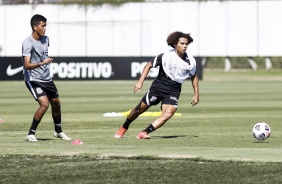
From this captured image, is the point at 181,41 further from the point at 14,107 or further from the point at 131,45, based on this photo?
the point at 131,45

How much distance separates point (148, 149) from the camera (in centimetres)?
1388

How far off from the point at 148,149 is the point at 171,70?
2.57 meters

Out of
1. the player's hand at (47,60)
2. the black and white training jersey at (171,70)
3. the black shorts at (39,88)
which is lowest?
the black shorts at (39,88)

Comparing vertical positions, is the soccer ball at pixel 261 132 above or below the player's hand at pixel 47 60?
below

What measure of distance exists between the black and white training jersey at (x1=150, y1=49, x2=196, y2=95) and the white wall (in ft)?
155

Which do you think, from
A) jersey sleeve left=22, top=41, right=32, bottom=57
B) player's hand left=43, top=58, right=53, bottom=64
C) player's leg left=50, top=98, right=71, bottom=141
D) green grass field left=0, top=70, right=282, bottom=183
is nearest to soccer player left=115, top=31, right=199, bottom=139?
green grass field left=0, top=70, right=282, bottom=183

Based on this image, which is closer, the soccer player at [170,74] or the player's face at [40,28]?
the player's face at [40,28]

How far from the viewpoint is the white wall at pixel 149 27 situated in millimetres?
63031

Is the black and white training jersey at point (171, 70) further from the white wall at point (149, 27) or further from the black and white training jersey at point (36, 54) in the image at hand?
the white wall at point (149, 27)

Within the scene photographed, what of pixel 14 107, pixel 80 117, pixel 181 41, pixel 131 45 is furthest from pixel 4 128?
pixel 131 45

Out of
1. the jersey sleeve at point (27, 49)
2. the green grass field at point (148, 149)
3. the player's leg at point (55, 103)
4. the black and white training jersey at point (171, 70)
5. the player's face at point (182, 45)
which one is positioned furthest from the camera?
the player's leg at point (55, 103)

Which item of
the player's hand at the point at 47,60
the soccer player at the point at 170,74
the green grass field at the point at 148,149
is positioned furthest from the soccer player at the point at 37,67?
the soccer player at the point at 170,74

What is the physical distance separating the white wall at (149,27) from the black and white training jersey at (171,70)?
155 ft

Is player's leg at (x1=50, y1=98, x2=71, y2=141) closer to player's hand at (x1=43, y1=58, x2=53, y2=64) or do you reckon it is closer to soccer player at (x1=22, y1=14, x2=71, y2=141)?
soccer player at (x1=22, y1=14, x2=71, y2=141)
